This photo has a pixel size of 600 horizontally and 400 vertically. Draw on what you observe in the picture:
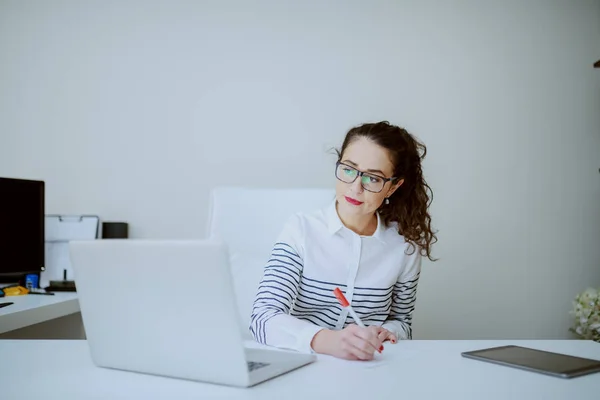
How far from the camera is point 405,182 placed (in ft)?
5.52

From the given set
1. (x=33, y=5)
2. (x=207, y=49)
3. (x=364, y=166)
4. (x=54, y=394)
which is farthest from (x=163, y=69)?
(x=54, y=394)

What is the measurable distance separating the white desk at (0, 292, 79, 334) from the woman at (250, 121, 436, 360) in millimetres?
819

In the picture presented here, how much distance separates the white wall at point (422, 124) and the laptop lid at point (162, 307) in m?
1.61

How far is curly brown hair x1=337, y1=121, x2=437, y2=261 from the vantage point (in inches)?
62.3

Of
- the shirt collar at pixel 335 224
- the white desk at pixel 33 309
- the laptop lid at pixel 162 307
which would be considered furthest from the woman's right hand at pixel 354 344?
the white desk at pixel 33 309

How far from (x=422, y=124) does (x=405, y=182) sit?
933 mm

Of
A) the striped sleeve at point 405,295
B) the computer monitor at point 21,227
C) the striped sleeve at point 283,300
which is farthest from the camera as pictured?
the computer monitor at point 21,227

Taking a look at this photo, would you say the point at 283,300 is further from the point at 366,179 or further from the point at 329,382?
the point at 329,382

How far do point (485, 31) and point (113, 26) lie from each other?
65.4 inches

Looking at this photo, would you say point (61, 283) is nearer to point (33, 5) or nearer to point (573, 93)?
point (33, 5)

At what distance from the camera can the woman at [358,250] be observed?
152 centimetres

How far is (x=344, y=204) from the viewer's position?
1.54 metres

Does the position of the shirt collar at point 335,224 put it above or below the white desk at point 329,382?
above

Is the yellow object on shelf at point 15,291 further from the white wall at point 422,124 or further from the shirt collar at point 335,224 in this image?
the shirt collar at point 335,224
